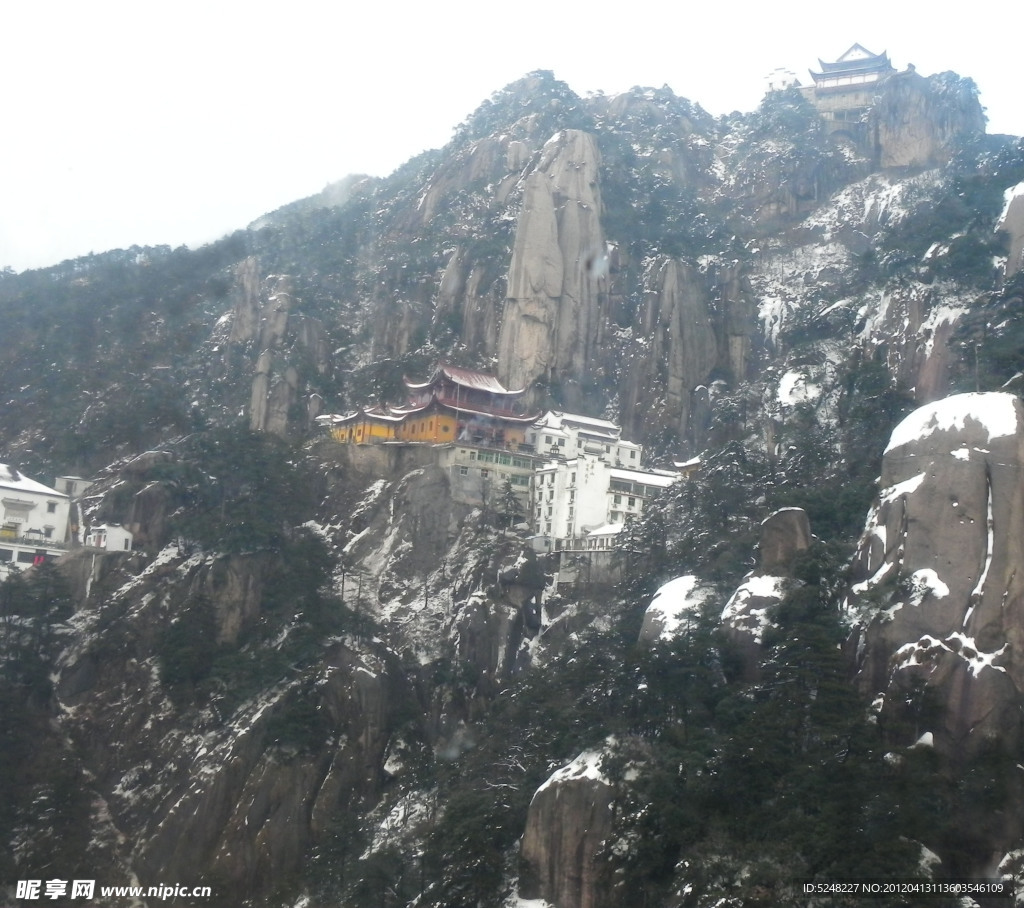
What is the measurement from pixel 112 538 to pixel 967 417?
38361 millimetres

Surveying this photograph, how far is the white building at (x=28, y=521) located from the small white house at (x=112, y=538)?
1.99 metres

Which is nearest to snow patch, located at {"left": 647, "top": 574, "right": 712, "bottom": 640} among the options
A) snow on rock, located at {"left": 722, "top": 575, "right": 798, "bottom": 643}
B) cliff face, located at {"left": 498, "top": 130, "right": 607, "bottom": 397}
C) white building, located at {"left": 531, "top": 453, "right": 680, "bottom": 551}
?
snow on rock, located at {"left": 722, "top": 575, "right": 798, "bottom": 643}

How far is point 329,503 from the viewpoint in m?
63.4

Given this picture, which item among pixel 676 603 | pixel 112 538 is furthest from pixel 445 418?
Result: pixel 676 603

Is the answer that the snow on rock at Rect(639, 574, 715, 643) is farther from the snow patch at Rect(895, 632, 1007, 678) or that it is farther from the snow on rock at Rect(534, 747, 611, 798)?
the snow patch at Rect(895, 632, 1007, 678)

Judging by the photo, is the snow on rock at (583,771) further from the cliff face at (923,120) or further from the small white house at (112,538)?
the cliff face at (923,120)

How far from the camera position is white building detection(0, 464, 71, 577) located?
60062 mm

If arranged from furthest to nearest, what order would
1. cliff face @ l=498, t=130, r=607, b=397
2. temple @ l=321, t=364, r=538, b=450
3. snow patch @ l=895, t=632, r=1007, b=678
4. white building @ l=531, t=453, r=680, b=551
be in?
cliff face @ l=498, t=130, r=607, b=397 < temple @ l=321, t=364, r=538, b=450 < white building @ l=531, t=453, r=680, b=551 < snow patch @ l=895, t=632, r=1007, b=678

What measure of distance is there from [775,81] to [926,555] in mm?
69148

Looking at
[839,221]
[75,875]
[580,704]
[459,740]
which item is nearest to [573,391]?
[839,221]

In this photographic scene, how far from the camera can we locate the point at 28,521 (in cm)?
6162

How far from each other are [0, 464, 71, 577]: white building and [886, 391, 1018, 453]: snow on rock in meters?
39.4

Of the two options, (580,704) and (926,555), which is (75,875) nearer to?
(580,704)

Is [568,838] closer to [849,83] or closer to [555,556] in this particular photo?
[555,556]
